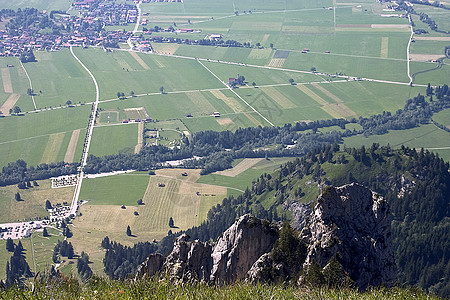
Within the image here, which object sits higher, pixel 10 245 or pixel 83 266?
pixel 83 266

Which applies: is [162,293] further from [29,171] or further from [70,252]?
[29,171]

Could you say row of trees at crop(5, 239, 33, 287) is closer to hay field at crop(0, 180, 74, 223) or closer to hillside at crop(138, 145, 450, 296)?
hay field at crop(0, 180, 74, 223)

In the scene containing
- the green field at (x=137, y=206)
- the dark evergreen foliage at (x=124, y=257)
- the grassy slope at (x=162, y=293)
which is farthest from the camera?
the green field at (x=137, y=206)

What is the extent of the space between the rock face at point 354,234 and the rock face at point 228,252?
3.94m

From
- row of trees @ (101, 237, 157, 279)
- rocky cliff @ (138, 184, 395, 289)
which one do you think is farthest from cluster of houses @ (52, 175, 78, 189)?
rocky cliff @ (138, 184, 395, 289)

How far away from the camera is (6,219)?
16175 cm

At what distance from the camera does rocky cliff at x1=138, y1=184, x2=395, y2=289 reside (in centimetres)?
5875

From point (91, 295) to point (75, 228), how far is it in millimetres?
118878

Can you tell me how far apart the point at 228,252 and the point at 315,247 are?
27.6 feet

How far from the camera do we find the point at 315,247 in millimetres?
58781

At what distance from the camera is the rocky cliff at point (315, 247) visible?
58.8 m

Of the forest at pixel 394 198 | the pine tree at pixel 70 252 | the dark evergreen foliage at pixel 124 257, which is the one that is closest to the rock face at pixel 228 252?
the forest at pixel 394 198

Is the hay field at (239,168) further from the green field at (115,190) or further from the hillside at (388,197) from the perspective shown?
the green field at (115,190)

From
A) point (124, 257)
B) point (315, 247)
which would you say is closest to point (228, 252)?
point (315, 247)
